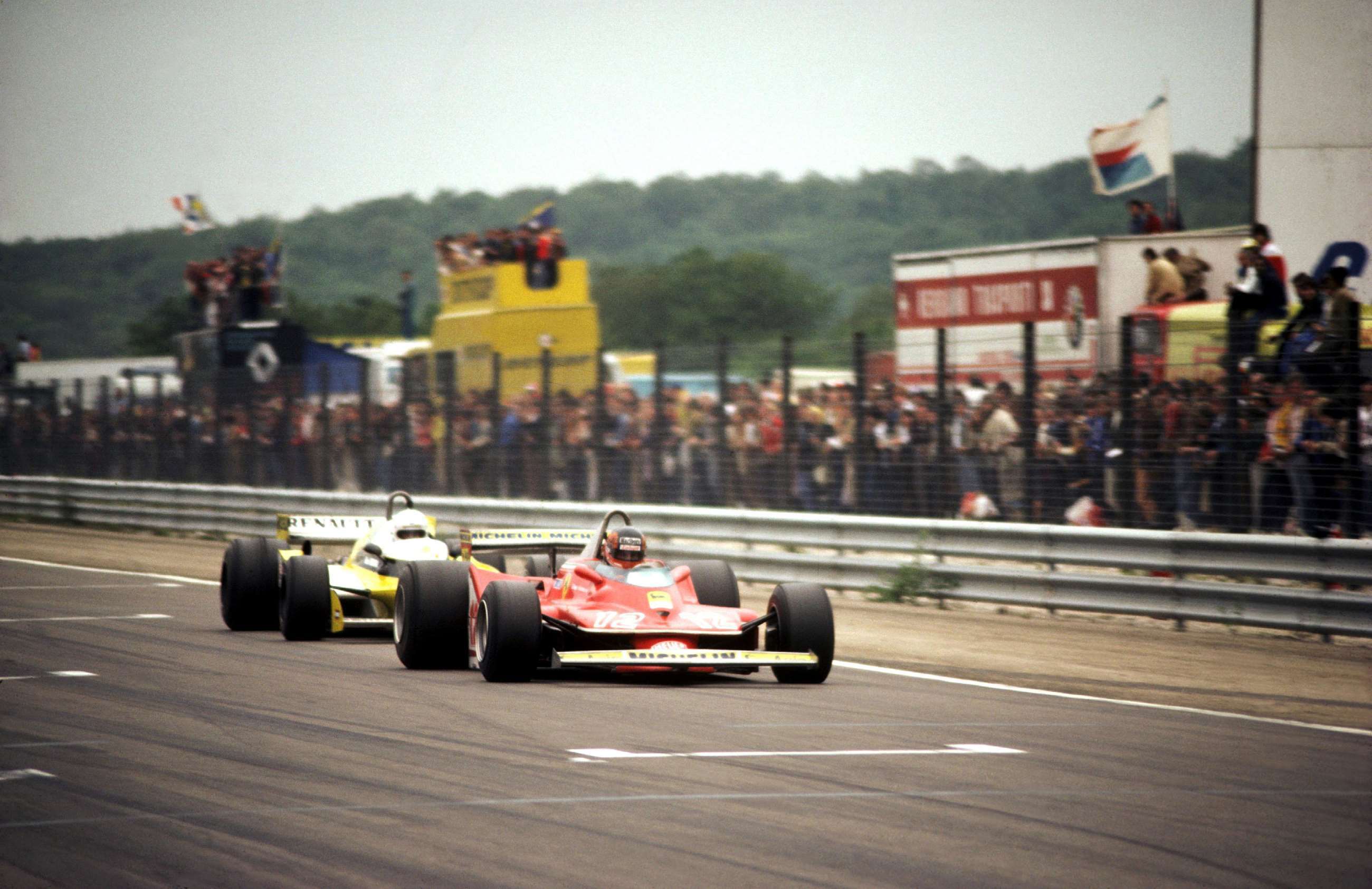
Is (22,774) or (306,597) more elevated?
(306,597)

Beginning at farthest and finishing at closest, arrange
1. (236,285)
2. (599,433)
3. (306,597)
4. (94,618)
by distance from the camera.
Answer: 1. (236,285)
2. (599,433)
3. (94,618)
4. (306,597)

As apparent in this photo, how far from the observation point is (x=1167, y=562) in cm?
1366

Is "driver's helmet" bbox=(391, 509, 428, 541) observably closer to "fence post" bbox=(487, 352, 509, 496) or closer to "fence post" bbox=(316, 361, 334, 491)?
"fence post" bbox=(487, 352, 509, 496)

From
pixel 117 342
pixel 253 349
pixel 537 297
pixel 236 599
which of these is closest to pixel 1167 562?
pixel 236 599

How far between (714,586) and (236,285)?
2567cm

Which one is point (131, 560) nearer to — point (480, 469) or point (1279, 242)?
point (480, 469)

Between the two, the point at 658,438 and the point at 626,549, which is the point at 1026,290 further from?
the point at 626,549

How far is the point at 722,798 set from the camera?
6.78 meters

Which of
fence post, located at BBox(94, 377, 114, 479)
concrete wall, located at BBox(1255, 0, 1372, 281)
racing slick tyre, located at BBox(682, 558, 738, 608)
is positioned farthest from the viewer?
fence post, located at BBox(94, 377, 114, 479)

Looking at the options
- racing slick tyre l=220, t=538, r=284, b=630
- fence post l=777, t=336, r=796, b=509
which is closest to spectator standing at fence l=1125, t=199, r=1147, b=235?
fence post l=777, t=336, r=796, b=509

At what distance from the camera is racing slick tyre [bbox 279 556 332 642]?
12523 mm

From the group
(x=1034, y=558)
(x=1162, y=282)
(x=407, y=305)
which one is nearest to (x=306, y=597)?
(x=1034, y=558)

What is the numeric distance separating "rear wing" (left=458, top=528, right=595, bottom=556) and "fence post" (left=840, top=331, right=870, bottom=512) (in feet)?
18.8

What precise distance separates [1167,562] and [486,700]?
649 cm
